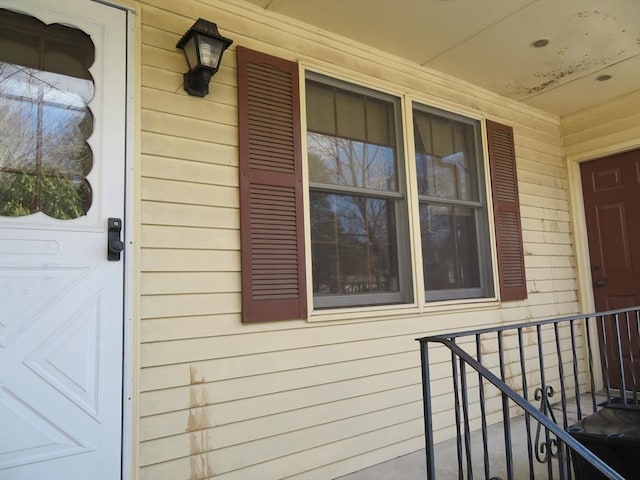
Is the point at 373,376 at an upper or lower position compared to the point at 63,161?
lower

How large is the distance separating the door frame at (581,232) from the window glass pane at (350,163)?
2.32 m

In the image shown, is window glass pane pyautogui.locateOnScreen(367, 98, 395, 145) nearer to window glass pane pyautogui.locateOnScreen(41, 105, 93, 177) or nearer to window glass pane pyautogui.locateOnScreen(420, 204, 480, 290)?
window glass pane pyautogui.locateOnScreen(420, 204, 480, 290)

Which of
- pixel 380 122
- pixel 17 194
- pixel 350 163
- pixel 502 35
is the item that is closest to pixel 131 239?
pixel 17 194

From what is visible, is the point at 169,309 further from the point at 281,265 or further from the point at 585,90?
the point at 585,90

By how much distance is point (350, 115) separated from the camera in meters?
2.97

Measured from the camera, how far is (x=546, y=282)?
400 cm

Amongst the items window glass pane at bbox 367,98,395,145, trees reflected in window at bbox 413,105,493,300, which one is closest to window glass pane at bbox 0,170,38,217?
window glass pane at bbox 367,98,395,145

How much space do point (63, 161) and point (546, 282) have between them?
3855 millimetres

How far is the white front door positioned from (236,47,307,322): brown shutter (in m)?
0.62

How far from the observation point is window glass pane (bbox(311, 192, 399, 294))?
8.92 feet

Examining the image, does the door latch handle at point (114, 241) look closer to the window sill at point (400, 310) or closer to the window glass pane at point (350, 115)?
the window sill at point (400, 310)

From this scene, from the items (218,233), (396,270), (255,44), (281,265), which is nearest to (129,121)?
(218,233)

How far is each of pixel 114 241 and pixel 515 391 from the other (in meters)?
2.23

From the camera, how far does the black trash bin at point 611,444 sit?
186cm
